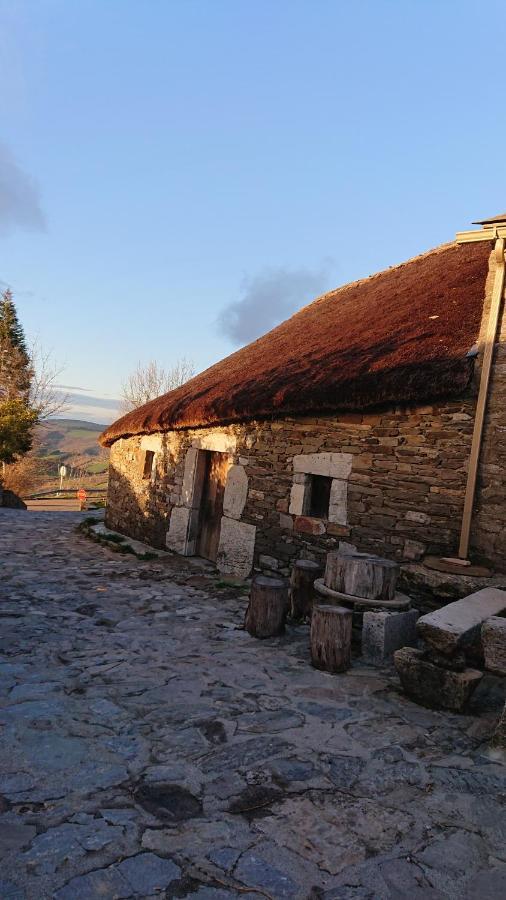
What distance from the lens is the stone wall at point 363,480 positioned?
4805 millimetres

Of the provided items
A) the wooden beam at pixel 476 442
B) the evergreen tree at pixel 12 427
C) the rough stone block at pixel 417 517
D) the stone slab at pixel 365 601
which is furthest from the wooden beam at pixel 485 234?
the evergreen tree at pixel 12 427

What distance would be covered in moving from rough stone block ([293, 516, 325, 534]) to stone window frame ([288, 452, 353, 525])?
0.17ft

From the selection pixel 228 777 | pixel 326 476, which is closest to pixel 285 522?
pixel 326 476

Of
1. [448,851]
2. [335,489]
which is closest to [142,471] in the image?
[335,489]

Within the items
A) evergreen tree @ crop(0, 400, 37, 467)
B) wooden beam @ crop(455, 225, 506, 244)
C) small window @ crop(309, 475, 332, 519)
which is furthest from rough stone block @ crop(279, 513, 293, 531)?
evergreen tree @ crop(0, 400, 37, 467)

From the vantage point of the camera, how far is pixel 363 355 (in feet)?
19.2

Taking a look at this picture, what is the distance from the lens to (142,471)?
9.81 meters

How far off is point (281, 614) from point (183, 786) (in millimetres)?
2293

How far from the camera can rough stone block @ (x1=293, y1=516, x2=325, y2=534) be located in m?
5.79

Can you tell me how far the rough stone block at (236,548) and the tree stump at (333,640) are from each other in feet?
9.01

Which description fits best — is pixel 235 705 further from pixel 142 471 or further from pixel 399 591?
pixel 142 471

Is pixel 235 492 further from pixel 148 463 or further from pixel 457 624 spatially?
pixel 457 624

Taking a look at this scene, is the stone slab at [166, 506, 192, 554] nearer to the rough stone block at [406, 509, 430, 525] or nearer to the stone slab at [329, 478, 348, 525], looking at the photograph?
the stone slab at [329, 478, 348, 525]

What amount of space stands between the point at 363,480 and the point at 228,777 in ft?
11.2
